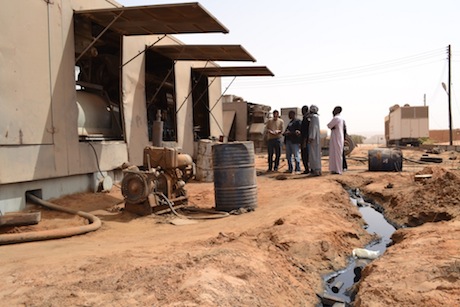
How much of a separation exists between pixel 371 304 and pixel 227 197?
13.2ft

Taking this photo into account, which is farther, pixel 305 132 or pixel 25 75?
pixel 305 132

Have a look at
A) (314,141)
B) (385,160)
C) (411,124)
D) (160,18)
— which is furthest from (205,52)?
(411,124)

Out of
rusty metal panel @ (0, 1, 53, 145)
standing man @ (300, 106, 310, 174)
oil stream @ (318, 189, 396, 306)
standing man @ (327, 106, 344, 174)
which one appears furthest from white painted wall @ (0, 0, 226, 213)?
standing man @ (327, 106, 344, 174)

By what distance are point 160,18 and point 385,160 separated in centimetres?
806

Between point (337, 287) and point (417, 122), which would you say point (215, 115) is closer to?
point (337, 287)

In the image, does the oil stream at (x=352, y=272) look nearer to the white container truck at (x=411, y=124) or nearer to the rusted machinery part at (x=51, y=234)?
the rusted machinery part at (x=51, y=234)

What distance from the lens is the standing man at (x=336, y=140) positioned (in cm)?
1161

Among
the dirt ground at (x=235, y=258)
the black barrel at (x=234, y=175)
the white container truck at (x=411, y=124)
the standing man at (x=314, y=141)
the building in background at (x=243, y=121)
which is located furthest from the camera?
the white container truck at (x=411, y=124)

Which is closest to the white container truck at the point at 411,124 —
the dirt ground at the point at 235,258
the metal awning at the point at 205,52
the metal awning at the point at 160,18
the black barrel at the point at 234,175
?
the metal awning at the point at 205,52

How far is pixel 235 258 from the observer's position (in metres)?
3.82

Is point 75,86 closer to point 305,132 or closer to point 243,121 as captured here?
point 305,132

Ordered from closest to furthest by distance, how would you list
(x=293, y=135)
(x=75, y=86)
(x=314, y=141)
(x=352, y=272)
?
1. (x=352, y=272)
2. (x=75, y=86)
3. (x=314, y=141)
4. (x=293, y=135)

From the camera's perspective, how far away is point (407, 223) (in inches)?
269

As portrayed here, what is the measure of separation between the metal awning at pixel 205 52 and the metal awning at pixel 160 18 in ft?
6.07
